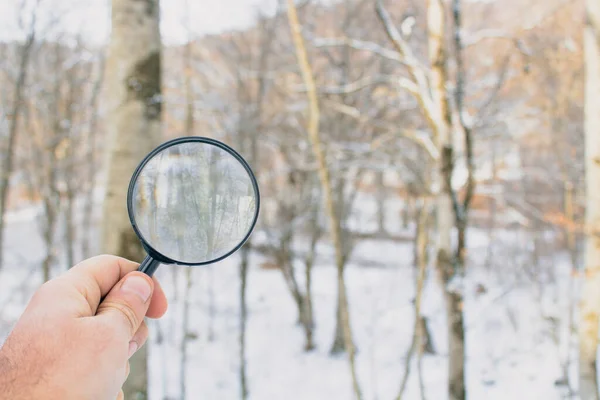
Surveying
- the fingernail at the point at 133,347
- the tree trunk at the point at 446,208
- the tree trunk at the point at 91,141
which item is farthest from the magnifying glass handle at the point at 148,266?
the tree trunk at the point at 91,141

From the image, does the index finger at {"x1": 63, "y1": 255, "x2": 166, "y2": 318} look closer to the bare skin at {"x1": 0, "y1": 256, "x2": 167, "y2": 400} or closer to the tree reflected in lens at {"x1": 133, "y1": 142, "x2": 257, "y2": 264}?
the bare skin at {"x1": 0, "y1": 256, "x2": 167, "y2": 400}

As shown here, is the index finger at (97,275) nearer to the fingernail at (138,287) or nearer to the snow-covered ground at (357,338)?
the fingernail at (138,287)

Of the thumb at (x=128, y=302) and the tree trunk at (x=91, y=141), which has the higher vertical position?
the tree trunk at (x=91, y=141)

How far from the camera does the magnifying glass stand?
1314 millimetres

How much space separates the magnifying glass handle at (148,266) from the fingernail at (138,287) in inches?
2.0

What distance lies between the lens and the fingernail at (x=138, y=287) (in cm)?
111

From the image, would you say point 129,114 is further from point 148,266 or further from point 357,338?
point 357,338

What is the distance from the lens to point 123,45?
2.86m

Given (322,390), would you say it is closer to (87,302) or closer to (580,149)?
(580,149)

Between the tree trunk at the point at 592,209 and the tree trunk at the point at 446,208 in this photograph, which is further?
the tree trunk at the point at 446,208

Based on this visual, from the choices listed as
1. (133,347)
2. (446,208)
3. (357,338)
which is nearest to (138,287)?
(133,347)

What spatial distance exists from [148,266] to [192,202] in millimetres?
471

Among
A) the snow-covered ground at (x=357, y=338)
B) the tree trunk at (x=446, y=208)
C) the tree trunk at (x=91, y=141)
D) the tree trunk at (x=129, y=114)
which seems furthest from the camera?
the tree trunk at (x=91, y=141)

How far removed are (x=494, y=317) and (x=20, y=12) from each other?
45.7 feet
